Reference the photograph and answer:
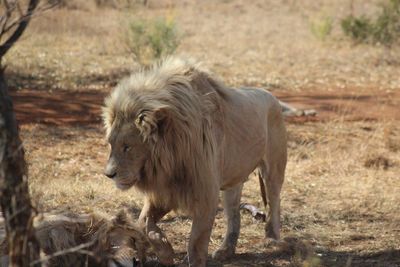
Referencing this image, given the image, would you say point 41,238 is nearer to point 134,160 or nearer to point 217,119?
point 134,160

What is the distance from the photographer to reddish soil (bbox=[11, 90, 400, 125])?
38.4 ft

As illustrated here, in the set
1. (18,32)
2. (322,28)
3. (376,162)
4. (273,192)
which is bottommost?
(322,28)

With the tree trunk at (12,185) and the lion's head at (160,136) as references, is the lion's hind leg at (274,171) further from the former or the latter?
the tree trunk at (12,185)

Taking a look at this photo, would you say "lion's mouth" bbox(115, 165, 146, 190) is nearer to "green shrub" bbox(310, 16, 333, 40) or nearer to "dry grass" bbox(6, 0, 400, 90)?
"dry grass" bbox(6, 0, 400, 90)

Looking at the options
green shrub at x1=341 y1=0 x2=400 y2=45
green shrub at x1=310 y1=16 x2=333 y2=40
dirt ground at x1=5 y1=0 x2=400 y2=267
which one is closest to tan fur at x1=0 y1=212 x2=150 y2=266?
dirt ground at x1=5 y1=0 x2=400 y2=267

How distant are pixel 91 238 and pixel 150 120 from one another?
0.88m

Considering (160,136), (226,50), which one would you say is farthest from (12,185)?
(226,50)

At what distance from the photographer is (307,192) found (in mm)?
8344

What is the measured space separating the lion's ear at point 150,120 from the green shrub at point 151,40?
10.7 meters

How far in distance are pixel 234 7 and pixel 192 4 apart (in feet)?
4.12

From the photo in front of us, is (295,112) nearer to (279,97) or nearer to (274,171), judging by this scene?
(279,97)

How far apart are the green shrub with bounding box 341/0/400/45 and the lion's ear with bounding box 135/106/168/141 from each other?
13660 mm

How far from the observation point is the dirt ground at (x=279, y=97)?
6.86 metres

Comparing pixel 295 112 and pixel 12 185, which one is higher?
pixel 12 185
